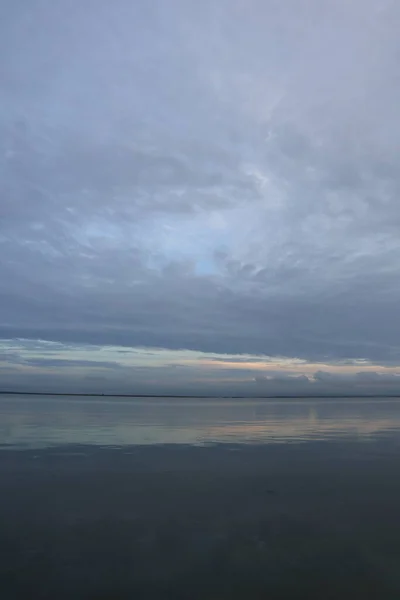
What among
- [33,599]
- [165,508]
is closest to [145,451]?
[165,508]

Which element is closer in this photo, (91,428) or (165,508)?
(165,508)

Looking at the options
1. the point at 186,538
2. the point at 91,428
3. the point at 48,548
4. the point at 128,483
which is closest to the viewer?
the point at 48,548

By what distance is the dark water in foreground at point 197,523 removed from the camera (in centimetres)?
1065

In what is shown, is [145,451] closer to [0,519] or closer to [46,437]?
[46,437]

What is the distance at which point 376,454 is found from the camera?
2833 cm

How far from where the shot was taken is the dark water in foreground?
1065 centimetres

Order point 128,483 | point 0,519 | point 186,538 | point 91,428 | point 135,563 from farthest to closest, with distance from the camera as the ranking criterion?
Answer: point 91,428 < point 128,483 < point 0,519 < point 186,538 < point 135,563

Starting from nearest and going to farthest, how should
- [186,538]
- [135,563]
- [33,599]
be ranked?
[33,599]
[135,563]
[186,538]

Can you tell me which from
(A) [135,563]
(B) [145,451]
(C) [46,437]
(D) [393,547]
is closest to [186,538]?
(A) [135,563]

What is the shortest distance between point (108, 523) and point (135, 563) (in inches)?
135

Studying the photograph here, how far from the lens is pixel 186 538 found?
13.5 meters

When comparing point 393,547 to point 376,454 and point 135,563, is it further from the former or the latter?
point 376,454

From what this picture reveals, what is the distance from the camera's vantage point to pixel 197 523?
14.8 meters

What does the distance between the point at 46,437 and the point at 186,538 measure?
76.7ft
